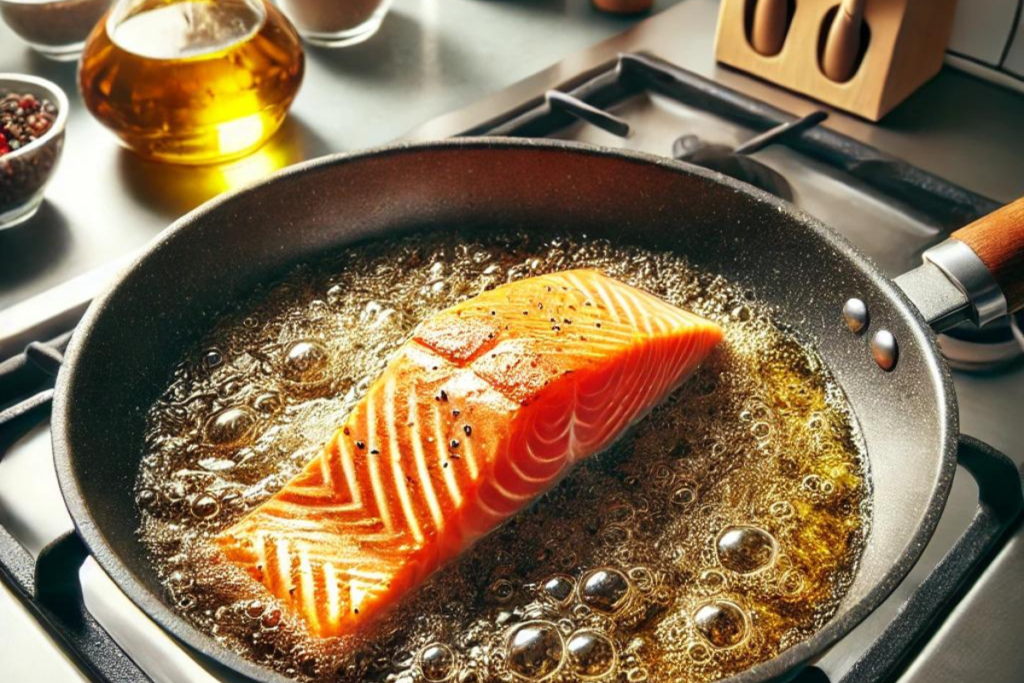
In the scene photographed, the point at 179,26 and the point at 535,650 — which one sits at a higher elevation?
the point at 179,26

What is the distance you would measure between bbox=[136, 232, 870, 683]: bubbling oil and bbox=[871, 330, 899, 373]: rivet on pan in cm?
6

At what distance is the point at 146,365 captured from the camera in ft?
3.36

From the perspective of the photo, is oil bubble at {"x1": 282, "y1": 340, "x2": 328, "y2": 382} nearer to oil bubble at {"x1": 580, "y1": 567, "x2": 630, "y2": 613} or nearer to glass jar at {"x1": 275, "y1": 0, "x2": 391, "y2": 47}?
oil bubble at {"x1": 580, "y1": 567, "x2": 630, "y2": 613}

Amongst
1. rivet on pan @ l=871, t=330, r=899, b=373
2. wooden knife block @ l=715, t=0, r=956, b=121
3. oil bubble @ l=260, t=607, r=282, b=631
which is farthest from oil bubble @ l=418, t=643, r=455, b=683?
wooden knife block @ l=715, t=0, r=956, b=121

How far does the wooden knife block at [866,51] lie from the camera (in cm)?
136

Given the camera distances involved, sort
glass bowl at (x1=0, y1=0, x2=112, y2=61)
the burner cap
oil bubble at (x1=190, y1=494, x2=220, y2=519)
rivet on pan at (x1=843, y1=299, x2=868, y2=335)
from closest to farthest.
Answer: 1. oil bubble at (x1=190, y1=494, x2=220, y2=519)
2. rivet on pan at (x1=843, y1=299, x2=868, y2=335)
3. the burner cap
4. glass bowl at (x1=0, y1=0, x2=112, y2=61)

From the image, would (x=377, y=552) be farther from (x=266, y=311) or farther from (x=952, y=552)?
(x=952, y=552)

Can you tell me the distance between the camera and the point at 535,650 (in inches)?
31.8

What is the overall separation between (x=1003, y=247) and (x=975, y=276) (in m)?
0.04

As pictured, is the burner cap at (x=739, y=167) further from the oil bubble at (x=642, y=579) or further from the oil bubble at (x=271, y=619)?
the oil bubble at (x=271, y=619)

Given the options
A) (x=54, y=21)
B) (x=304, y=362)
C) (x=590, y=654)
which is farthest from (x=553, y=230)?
(x=54, y=21)

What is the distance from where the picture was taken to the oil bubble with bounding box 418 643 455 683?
79 centimetres

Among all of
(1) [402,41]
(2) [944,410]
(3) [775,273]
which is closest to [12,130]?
(1) [402,41]

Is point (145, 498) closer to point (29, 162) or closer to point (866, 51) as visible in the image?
point (29, 162)
